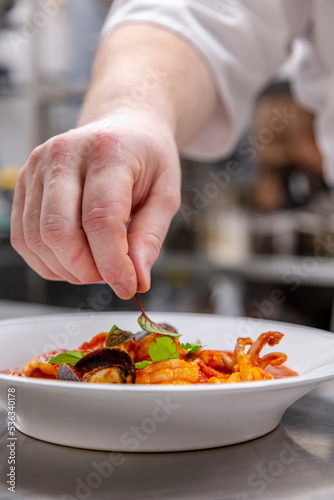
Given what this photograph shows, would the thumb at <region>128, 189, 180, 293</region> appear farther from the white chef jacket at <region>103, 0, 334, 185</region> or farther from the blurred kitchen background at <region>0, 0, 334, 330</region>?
the blurred kitchen background at <region>0, 0, 334, 330</region>

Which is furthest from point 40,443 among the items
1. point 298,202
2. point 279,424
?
point 298,202

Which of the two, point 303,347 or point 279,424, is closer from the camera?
point 279,424

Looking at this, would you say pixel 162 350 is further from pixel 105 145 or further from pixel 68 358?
pixel 105 145

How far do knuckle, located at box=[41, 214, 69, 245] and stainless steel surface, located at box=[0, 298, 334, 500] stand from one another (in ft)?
0.73

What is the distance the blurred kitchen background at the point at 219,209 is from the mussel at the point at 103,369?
1740mm

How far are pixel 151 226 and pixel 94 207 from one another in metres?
0.11

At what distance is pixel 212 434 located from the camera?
562 millimetres

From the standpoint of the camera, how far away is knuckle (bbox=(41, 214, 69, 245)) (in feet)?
2.22

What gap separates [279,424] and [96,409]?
0.24 m

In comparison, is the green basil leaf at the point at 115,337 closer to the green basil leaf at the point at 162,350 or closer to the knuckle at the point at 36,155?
the green basil leaf at the point at 162,350

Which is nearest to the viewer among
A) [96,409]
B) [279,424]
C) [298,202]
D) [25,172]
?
[96,409]

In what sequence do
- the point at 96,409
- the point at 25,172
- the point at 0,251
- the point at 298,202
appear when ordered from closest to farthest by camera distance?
the point at 96,409 → the point at 25,172 → the point at 298,202 → the point at 0,251

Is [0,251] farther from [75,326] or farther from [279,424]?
[279,424]

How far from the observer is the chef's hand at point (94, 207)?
68 centimetres
